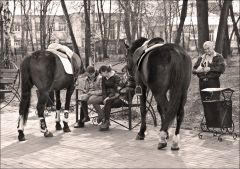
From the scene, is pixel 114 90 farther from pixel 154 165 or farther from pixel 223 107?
pixel 154 165

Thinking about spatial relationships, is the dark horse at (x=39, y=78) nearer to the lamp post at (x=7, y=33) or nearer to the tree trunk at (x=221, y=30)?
the tree trunk at (x=221, y=30)

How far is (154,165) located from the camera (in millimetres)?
6793

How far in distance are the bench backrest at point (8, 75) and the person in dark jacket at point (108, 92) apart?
4911 mm

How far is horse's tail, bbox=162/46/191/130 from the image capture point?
7660mm

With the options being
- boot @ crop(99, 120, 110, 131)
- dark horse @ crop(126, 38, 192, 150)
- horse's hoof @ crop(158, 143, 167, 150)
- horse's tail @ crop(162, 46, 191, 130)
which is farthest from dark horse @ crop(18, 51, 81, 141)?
horse's tail @ crop(162, 46, 191, 130)

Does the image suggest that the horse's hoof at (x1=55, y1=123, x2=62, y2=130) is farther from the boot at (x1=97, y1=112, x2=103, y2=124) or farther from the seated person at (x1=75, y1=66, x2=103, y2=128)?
the boot at (x1=97, y1=112, x2=103, y2=124)

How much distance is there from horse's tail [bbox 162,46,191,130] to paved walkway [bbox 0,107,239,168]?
60 centimetres

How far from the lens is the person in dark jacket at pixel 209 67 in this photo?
9375 millimetres

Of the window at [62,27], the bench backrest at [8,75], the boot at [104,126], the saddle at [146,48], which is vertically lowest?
the boot at [104,126]

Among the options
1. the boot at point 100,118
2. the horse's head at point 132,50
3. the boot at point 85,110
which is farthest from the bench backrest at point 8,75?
the horse's head at point 132,50

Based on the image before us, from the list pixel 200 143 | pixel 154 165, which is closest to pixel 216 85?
pixel 200 143

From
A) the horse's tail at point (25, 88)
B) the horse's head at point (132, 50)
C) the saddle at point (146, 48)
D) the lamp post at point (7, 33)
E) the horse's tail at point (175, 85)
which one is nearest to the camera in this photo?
the horse's tail at point (175, 85)

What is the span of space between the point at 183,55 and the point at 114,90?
2.47 meters

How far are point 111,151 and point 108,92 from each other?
233cm
